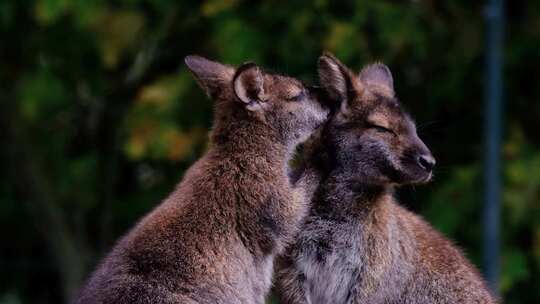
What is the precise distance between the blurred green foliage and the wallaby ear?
4282 mm

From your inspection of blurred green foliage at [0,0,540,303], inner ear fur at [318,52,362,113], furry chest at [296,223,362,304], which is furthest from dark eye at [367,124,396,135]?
blurred green foliage at [0,0,540,303]

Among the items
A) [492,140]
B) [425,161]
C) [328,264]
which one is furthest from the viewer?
[492,140]

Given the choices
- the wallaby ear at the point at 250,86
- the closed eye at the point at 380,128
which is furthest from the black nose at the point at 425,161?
the wallaby ear at the point at 250,86

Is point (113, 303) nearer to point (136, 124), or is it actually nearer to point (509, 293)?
point (136, 124)

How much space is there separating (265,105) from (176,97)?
5.08 meters

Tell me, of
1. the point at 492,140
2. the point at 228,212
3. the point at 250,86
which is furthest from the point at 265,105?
the point at 492,140

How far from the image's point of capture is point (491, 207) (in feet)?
40.7

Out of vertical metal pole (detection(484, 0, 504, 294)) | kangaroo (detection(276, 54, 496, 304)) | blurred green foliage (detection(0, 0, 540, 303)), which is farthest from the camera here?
blurred green foliage (detection(0, 0, 540, 303))

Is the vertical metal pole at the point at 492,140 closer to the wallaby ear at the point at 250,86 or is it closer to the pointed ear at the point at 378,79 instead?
the pointed ear at the point at 378,79

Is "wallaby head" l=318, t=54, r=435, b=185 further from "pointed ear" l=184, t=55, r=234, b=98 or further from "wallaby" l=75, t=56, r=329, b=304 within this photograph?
"pointed ear" l=184, t=55, r=234, b=98

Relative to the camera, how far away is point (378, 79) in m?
8.15

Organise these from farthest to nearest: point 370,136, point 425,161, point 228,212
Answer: point 370,136, point 425,161, point 228,212

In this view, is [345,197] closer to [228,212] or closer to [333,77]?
[333,77]

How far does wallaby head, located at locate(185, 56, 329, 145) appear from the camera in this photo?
7684mm
